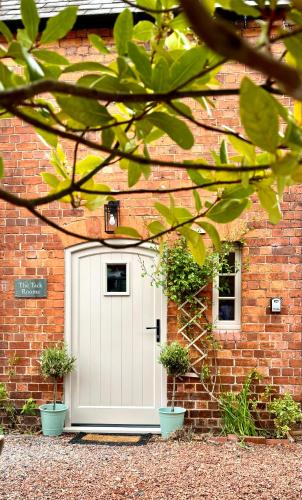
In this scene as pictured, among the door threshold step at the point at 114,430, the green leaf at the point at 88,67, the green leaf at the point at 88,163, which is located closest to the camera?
the green leaf at the point at 88,67

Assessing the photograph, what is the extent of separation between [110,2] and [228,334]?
3731mm

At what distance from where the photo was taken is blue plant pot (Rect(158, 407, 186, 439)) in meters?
6.38

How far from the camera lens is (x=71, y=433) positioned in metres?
6.79

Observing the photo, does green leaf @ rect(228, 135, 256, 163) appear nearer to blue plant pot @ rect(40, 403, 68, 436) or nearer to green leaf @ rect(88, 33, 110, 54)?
green leaf @ rect(88, 33, 110, 54)

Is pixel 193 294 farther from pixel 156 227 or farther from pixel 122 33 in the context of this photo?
pixel 122 33

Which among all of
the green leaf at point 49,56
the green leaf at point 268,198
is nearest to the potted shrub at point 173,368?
the green leaf at point 268,198

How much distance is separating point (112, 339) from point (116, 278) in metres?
0.66

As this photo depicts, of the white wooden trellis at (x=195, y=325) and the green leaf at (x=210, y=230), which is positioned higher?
the green leaf at (x=210, y=230)

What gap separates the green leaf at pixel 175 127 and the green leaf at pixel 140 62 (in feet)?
0.20

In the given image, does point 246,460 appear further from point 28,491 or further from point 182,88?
point 182,88

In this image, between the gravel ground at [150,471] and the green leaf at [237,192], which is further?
the gravel ground at [150,471]

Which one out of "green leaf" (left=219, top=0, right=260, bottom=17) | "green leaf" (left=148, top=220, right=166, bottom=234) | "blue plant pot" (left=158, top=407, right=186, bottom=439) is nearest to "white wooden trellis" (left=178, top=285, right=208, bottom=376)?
"blue plant pot" (left=158, top=407, right=186, bottom=439)

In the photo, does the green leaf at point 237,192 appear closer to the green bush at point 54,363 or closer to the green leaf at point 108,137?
the green leaf at point 108,137

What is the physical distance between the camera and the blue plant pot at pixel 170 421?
638 centimetres
